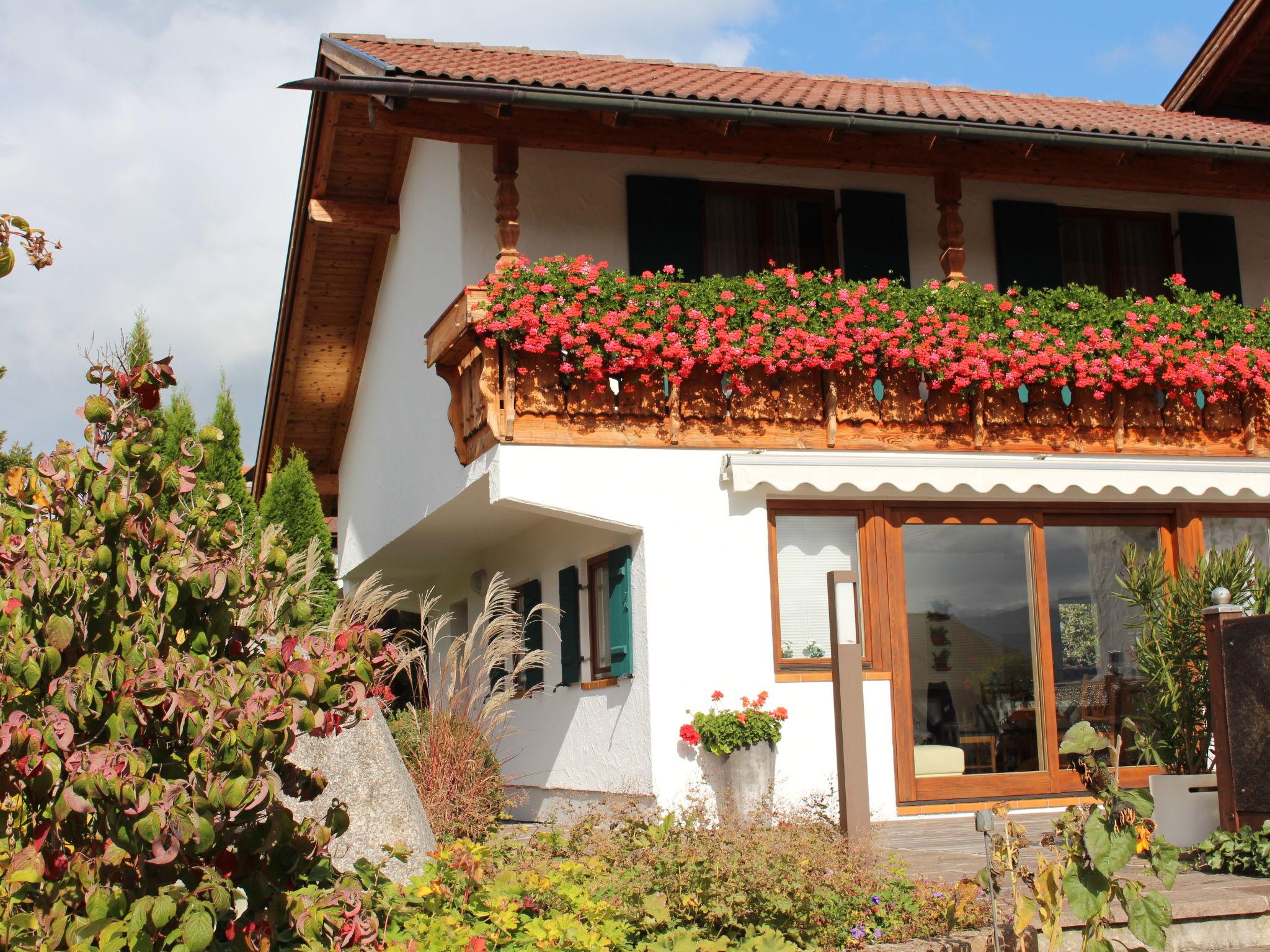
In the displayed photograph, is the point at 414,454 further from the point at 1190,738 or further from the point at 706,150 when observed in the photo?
the point at 1190,738

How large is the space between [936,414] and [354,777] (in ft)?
21.8

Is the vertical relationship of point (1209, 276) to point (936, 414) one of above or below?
above

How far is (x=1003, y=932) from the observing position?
597cm

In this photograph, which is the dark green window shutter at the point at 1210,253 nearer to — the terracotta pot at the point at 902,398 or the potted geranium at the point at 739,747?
the terracotta pot at the point at 902,398

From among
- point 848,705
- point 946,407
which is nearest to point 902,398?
point 946,407

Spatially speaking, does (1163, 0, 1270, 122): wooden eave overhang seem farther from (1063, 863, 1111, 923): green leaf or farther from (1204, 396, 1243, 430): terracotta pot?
(1063, 863, 1111, 923): green leaf

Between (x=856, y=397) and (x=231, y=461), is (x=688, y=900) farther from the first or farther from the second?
(x=231, y=461)

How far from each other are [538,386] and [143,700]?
23.2 ft

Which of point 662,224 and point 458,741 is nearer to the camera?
point 458,741

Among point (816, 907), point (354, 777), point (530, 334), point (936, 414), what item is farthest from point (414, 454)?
point (816, 907)

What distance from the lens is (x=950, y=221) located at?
12008mm

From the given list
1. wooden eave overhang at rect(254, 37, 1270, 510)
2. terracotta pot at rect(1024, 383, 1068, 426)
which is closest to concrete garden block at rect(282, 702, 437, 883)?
wooden eave overhang at rect(254, 37, 1270, 510)

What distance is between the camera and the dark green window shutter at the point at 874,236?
12594mm

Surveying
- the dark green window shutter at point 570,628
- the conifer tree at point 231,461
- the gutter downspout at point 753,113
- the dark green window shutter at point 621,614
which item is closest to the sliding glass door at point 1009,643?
the dark green window shutter at point 621,614
